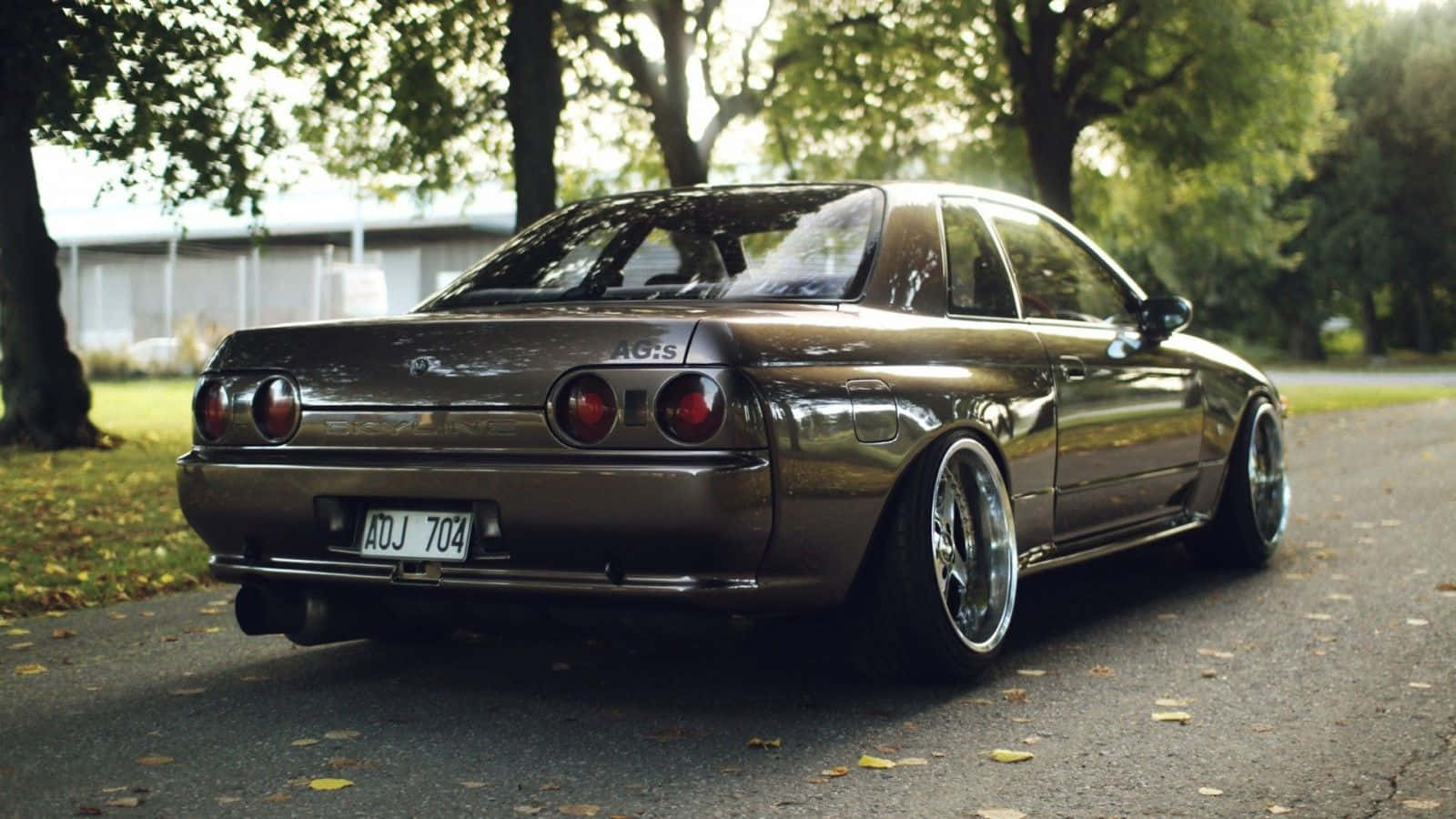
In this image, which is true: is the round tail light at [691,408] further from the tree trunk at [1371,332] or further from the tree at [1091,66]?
the tree trunk at [1371,332]

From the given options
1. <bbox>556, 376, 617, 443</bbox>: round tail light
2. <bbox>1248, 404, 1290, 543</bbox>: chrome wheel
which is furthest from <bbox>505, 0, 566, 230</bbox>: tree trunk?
<bbox>556, 376, 617, 443</bbox>: round tail light

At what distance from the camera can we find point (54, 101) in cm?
1062

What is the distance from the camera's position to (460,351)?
4.64 meters

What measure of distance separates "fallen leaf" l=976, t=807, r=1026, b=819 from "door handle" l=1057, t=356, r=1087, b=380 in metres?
2.35

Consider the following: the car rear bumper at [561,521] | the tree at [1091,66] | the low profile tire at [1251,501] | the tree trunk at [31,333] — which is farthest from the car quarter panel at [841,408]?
the tree at [1091,66]

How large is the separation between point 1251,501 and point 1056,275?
6.03 feet

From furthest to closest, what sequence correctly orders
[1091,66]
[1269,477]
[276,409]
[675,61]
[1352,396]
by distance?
1. [1352,396]
2. [1091,66]
3. [675,61]
4. [1269,477]
5. [276,409]

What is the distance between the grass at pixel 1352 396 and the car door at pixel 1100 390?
671 inches

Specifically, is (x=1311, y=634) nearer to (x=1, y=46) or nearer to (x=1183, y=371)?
(x=1183, y=371)

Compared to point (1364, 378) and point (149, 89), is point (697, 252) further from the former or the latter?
point (1364, 378)

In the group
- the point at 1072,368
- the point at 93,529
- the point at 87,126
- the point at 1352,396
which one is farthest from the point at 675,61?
the point at 1072,368

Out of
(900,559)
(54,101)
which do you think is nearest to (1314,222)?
(54,101)

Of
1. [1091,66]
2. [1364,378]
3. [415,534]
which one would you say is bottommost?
[1364,378]

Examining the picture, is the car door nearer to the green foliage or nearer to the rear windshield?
the rear windshield
